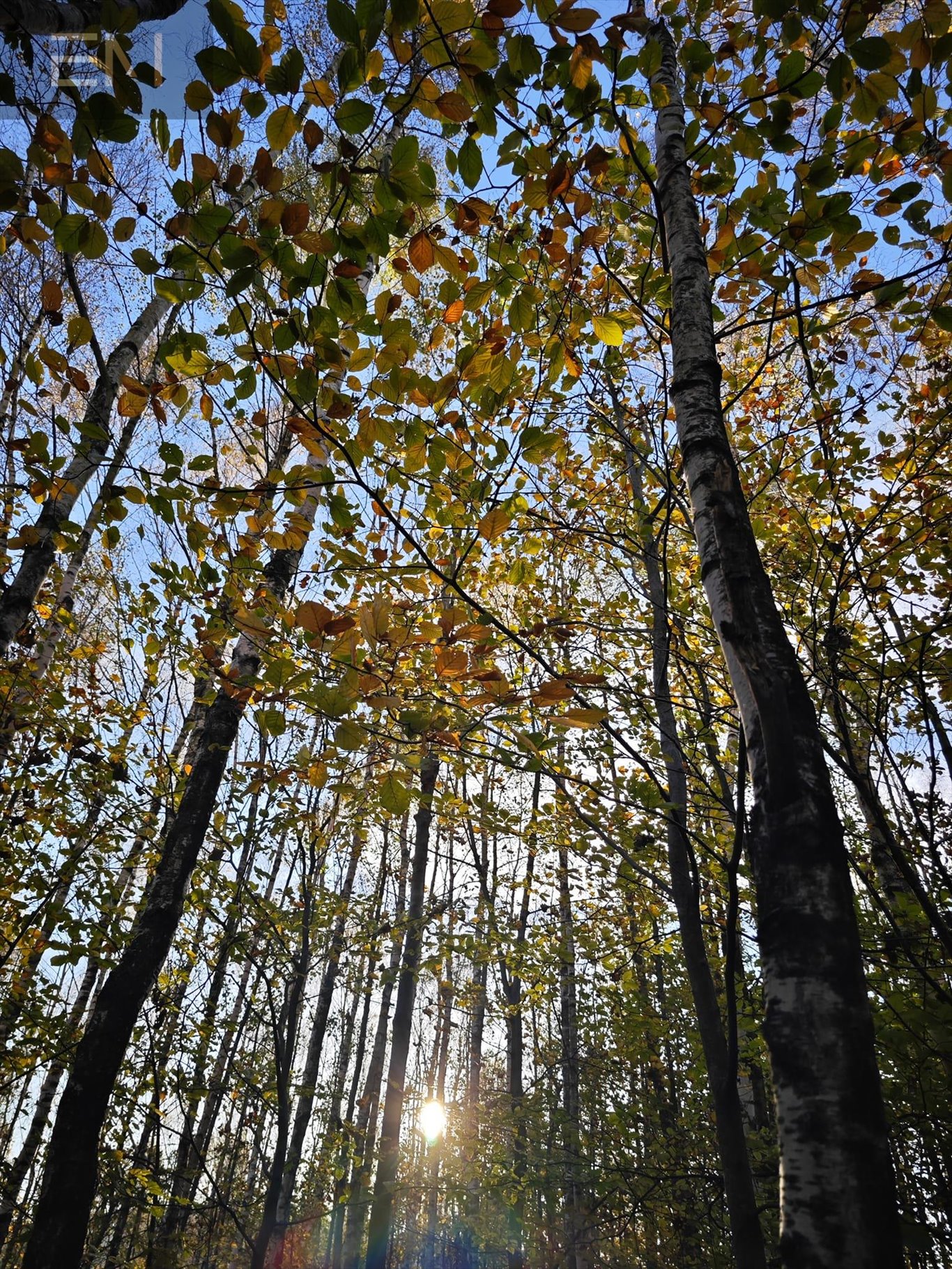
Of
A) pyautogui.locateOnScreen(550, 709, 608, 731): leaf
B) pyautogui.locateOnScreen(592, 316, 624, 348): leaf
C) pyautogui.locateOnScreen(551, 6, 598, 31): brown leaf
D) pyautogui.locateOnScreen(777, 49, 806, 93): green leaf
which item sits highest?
pyautogui.locateOnScreen(777, 49, 806, 93): green leaf

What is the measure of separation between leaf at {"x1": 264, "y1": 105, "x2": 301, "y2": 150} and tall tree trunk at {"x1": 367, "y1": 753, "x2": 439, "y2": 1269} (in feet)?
16.7

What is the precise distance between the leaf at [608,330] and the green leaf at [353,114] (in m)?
0.91

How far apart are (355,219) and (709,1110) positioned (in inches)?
439

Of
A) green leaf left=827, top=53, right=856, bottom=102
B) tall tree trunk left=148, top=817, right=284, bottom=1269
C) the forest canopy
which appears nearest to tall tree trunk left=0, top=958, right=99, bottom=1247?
the forest canopy

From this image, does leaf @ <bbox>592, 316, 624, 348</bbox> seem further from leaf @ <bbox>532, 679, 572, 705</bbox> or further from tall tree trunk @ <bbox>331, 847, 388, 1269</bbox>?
tall tree trunk @ <bbox>331, 847, 388, 1269</bbox>

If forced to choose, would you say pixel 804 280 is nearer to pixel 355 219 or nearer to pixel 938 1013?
pixel 938 1013

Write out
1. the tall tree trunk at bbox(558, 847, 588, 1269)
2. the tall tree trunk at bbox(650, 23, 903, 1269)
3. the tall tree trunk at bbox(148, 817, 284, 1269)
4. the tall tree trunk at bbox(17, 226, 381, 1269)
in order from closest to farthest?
1. the tall tree trunk at bbox(650, 23, 903, 1269)
2. the tall tree trunk at bbox(17, 226, 381, 1269)
3. the tall tree trunk at bbox(148, 817, 284, 1269)
4. the tall tree trunk at bbox(558, 847, 588, 1269)

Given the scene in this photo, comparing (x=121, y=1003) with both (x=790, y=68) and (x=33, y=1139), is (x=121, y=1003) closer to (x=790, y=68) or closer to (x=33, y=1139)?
(x=790, y=68)

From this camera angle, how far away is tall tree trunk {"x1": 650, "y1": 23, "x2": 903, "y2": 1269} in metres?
0.99

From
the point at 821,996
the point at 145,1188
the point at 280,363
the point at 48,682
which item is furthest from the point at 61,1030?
the point at 821,996

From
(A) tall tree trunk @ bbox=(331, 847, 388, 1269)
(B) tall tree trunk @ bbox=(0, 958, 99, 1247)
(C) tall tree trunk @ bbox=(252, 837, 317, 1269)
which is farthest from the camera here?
(A) tall tree trunk @ bbox=(331, 847, 388, 1269)

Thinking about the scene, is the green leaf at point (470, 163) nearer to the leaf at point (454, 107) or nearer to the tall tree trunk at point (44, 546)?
the leaf at point (454, 107)

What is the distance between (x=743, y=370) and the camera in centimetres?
531

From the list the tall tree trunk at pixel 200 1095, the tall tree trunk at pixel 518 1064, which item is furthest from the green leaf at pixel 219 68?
the tall tree trunk at pixel 518 1064
